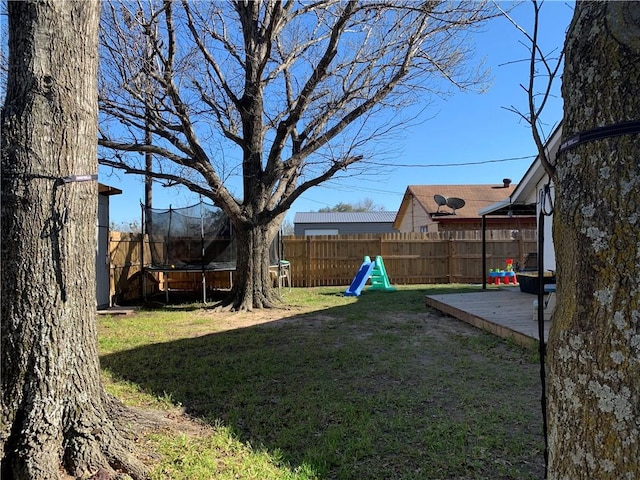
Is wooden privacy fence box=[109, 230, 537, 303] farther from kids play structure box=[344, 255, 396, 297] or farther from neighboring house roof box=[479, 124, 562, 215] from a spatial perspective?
neighboring house roof box=[479, 124, 562, 215]

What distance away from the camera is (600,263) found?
1.00 metres

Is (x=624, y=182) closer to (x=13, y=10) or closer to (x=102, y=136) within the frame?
(x=13, y=10)

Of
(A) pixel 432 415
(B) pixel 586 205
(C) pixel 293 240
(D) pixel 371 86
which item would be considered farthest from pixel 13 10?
(C) pixel 293 240

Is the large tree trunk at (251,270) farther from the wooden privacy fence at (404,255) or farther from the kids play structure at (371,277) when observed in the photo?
the wooden privacy fence at (404,255)

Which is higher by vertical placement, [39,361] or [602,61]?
[602,61]

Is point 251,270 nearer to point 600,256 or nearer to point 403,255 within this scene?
point 403,255

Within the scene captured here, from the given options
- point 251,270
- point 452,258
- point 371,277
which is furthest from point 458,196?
point 251,270

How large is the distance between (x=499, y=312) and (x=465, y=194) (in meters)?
14.6

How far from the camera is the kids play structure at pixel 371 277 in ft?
35.7

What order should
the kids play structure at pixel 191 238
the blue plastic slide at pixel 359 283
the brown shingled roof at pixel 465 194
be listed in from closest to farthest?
1. the kids play structure at pixel 191 238
2. the blue plastic slide at pixel 359 283
3. the brown shingled roof at pixel 465 194

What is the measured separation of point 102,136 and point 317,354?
5.61 m

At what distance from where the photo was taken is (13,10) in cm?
211

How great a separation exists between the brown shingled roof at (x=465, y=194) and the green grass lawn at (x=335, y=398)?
42.5ft

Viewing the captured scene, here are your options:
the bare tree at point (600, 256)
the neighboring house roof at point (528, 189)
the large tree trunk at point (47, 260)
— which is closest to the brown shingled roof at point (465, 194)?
the neighboring house roof at point (528, 189)
